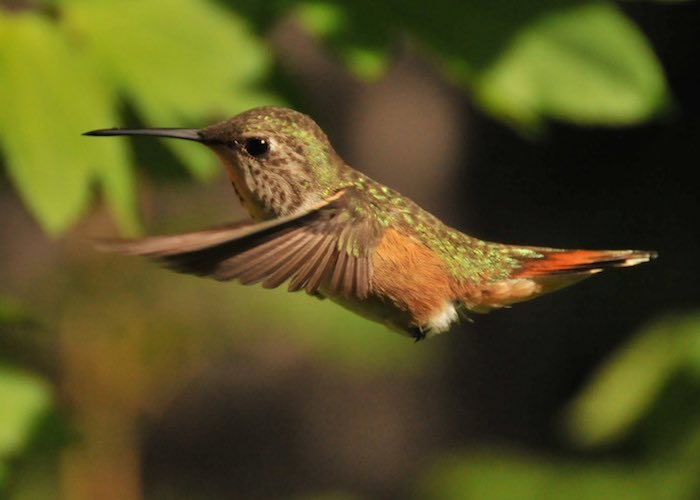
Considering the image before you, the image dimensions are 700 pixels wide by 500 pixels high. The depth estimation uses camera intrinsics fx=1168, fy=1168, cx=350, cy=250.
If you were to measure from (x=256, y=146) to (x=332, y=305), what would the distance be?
8.50 feet

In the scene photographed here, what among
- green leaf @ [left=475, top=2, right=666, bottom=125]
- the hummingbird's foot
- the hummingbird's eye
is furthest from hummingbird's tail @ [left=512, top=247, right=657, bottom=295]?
the hummingbird's eye

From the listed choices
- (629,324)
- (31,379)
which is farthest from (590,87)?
(629,324)

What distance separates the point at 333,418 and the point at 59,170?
176 inches

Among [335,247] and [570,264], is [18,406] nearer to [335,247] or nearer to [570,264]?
[335,247]

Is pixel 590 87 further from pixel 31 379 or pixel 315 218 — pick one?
pixel 31 379

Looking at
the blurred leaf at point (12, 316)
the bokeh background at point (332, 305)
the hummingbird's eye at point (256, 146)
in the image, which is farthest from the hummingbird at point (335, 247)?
the blurred leaf at point (12, 316)

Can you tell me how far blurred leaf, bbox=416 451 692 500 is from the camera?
2521mm

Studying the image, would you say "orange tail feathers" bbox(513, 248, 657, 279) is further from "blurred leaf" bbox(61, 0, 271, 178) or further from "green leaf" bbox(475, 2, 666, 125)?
"blurred leaf" bbox(61, 0, 271, 178)

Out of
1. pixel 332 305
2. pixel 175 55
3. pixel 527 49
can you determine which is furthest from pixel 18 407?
pixel 332 305

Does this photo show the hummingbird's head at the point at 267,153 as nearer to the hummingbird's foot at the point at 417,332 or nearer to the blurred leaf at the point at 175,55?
the hummingbird's foot at the point at 417,332

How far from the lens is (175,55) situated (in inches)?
70.9

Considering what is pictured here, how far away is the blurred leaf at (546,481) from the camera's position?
8.27 feet

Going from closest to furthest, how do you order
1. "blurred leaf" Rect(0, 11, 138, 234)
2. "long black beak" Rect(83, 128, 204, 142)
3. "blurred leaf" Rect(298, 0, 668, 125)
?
1. "long black beak" Rect(83, 128, 204, 142)
2. "blurred leaf" Rect(0, 11, 138, 234)
3. "blurred leaf" Rect(298, 0, 668, 125)

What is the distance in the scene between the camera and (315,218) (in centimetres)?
131
